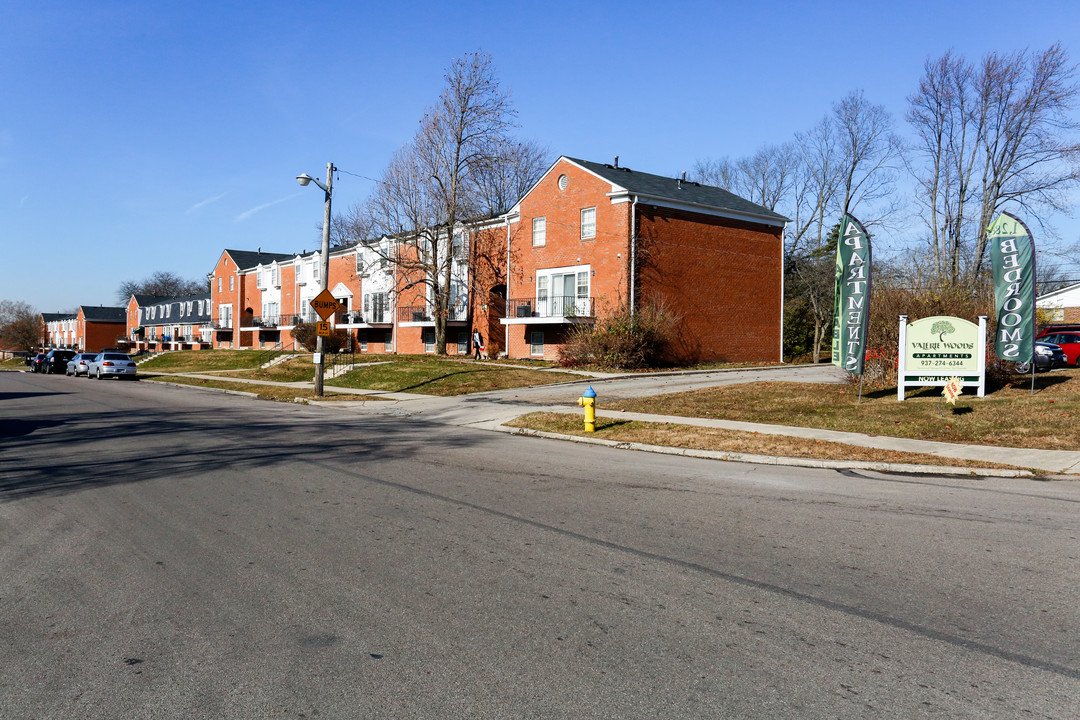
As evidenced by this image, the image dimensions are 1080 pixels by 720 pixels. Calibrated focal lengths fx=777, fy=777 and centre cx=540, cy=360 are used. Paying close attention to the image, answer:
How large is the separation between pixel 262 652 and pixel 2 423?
634 inches

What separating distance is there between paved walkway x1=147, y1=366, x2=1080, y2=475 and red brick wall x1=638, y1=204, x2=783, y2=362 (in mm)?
4229

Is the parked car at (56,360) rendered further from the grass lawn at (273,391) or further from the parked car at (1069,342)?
the parked car at (1069,342)

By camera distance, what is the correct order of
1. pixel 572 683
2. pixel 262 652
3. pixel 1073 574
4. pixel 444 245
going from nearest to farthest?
1. pixel 572 683
2. pixel 262 652
3. pixel 1073 574
4. pixel 444 245

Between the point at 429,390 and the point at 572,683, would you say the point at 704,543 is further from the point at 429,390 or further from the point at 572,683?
the point at 429,390

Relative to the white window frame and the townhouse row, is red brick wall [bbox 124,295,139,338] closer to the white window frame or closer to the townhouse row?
the white window frame

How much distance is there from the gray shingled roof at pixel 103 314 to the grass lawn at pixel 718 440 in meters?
113

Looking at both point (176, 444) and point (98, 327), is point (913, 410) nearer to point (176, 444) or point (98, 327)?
point (176, 444)

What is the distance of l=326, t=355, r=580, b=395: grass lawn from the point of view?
2634 cm

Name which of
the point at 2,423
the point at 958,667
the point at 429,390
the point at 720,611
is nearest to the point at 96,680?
the point at 720,611

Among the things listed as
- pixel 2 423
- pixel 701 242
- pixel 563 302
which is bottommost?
pixel 2 423

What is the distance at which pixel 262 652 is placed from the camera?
4.36 metres

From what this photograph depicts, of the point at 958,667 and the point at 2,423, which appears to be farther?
the point at 2,423

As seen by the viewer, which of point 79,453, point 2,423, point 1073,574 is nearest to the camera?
point 1073,574

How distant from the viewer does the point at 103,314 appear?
113m
